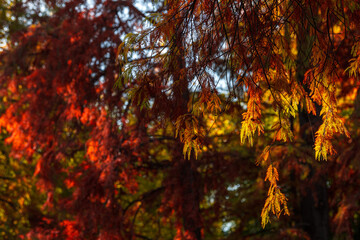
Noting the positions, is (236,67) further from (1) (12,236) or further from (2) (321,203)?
(1) (12,236)

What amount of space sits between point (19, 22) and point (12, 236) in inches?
220

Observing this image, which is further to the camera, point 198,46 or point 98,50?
point 98,50

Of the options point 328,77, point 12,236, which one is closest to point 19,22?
point 12,236

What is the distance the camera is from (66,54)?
29.4 feet

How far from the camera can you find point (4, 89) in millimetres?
10953

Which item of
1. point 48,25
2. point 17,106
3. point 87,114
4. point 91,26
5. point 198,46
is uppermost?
point 48,25

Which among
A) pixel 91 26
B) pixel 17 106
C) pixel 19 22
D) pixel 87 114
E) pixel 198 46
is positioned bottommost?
pixel 198 46

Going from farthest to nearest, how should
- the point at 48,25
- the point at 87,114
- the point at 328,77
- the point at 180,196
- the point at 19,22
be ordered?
the point at 19,22, the point at 48,25, the point at 87,114, the point at 180,196, the point at 328,77

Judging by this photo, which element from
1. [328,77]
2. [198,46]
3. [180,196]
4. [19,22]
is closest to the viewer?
[328,77]

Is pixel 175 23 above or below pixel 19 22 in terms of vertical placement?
below

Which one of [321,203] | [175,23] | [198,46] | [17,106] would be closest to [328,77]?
[198,46]

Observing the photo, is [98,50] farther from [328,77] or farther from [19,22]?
[328,77]

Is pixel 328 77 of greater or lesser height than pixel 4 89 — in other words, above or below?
below

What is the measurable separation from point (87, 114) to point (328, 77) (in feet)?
20.3
